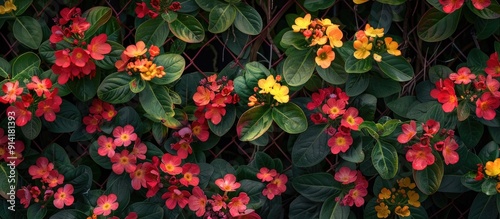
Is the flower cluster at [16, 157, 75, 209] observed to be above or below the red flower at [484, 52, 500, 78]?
below

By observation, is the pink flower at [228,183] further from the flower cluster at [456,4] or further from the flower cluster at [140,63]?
the flower cluster at [456,4]

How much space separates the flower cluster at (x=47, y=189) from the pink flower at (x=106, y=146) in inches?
5.8

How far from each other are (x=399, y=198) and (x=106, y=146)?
82 centimetres

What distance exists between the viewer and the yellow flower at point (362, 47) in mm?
1836

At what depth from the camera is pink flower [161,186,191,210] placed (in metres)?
1.91

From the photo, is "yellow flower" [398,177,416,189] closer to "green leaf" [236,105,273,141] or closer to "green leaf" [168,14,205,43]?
"green leaf" [236,105,273,141]

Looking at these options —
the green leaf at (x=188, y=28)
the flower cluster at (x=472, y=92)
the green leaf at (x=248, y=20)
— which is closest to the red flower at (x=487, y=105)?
the flower cluster at (x=472, y=92)

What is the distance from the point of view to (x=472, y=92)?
1861mm

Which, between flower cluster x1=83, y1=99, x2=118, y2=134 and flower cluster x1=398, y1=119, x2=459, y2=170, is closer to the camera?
flower cluster x1=398, y1=119, x2=459, y2=170

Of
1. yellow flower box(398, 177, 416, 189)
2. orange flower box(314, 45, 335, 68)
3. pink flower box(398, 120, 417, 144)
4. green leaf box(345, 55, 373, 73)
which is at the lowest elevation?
yellow flower box(398, 177, 416, 189)

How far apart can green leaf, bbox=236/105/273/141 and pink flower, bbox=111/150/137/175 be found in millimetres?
307

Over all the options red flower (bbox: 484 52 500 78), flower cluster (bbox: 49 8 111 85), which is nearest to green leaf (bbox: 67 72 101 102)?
flower cluster (bbox: 49 8 111 85)

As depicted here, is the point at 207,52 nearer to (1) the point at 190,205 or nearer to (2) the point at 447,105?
(1) the point at 190,205

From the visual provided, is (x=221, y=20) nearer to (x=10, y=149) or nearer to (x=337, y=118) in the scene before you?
(x=337, y=118)
